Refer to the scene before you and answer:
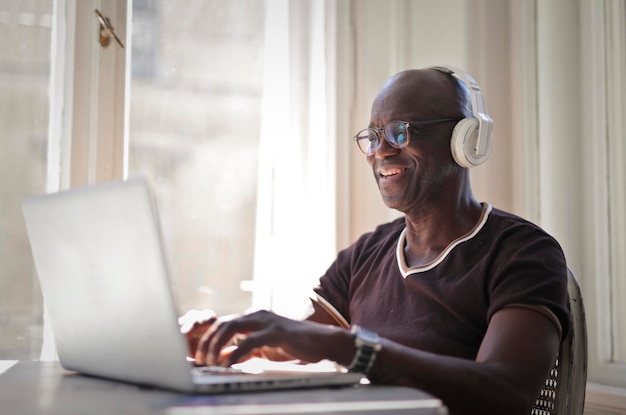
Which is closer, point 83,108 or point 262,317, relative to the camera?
point 262,317

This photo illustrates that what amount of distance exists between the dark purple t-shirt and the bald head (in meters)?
0.25

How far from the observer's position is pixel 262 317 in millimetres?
989

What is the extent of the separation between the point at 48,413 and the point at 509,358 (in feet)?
2.32

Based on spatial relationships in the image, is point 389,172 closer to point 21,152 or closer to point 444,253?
point 444,253

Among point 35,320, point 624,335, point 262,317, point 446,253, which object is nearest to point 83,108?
point 35,320

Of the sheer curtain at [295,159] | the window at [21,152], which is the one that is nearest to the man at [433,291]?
the sheer curtain at [295,159]

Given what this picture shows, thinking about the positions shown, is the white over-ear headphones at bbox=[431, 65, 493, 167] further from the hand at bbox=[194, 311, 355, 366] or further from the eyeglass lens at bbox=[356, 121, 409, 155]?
the hand at bbox=[194, 311, 355, 366]

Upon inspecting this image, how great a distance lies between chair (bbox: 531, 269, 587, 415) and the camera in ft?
4.09

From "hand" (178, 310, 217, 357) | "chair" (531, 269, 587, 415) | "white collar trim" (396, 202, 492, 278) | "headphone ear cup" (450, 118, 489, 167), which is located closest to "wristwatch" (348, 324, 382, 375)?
"hand" (178, 310, 217, 357)

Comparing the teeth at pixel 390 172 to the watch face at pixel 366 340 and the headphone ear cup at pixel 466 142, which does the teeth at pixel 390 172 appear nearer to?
the headphone ear cup at pixel 466 142

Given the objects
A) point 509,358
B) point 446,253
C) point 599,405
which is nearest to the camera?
point 509,358

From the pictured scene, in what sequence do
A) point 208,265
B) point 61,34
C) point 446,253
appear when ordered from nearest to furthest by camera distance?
point 446,253
point 61,34
point 208,265

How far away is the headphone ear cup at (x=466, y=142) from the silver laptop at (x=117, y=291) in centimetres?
77

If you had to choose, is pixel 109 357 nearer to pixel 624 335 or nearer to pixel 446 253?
pixel 446 253
